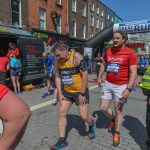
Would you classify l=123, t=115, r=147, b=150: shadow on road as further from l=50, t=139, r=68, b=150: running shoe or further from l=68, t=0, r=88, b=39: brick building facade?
l=68, t=0, r=88, b=39: brick building facade

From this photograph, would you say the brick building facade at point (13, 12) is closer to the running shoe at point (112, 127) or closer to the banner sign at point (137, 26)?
the banner sign at point (137, 26)

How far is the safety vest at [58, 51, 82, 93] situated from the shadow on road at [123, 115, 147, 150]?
1.54 meters

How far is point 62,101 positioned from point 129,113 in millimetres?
2768

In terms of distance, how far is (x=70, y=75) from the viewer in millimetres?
3834

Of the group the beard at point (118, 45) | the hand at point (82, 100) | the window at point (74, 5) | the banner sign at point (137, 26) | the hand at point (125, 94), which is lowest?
the hand at point (82, 100)

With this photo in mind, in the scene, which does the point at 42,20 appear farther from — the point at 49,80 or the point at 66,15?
the point at 49,80

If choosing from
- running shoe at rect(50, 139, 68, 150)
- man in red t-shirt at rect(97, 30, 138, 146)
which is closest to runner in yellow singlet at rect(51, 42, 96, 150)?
running shoe at rect(50, 139, 68, 150)

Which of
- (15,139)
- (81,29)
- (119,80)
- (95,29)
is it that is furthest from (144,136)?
(95,29)

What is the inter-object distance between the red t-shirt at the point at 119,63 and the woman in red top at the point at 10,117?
9.39ft

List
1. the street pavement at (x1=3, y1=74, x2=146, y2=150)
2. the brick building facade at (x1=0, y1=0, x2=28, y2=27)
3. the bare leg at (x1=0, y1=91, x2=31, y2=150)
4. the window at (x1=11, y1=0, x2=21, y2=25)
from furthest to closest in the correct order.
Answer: the window at (x1=11, y1=0, x2=21, y2=25) < the brick building facade at (x1=0, y1=0, x2=28, y2=27) < the street pavement at (x1=3, y1=74, x2=146, y2=150) < the bare leg at (x1=0, y1=91, x2=31, y2=150)

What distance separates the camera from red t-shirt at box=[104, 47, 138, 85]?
3.78m

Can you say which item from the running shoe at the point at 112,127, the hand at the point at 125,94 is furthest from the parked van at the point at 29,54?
the hand at the point at 125,94

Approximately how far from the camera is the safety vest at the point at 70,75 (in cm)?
379

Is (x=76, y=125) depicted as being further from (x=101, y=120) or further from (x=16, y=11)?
(x=16, y=11)
